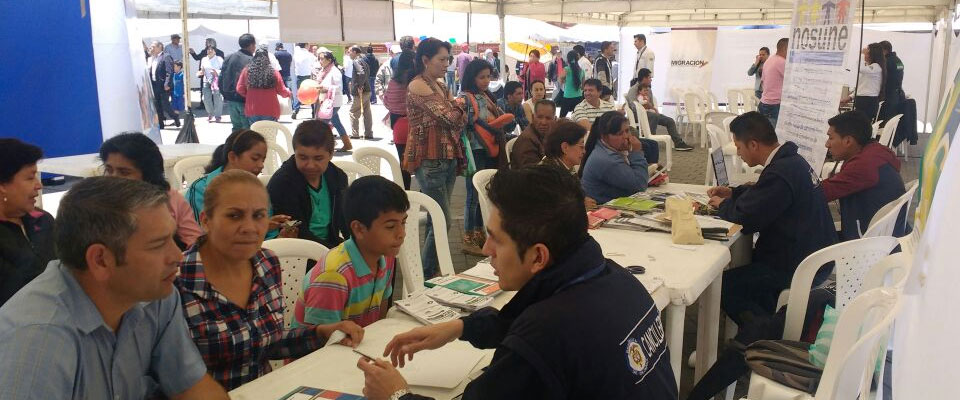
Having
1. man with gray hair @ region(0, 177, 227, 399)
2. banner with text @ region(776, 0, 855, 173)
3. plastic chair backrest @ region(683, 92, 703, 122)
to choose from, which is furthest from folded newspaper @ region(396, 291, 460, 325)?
plastic chair backrest @ region(683, 92, 703, 122)

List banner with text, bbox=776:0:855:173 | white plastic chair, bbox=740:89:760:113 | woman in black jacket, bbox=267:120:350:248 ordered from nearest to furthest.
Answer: woman in black jacket, bbox=267:120:350:248 < banner with text, bbox=776:0:855:173 < white plastic chair, bbox=740:89:760:113

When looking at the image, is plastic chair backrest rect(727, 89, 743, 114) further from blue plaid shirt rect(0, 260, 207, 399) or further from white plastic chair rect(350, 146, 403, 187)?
blue plaid shirt rect(0, 260, 207, 399)

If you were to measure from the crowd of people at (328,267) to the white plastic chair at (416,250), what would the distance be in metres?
0.38

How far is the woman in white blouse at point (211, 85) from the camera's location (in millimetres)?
13336

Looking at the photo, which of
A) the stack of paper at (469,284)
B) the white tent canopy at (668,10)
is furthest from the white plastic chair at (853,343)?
the white tent canopy at (668,10)

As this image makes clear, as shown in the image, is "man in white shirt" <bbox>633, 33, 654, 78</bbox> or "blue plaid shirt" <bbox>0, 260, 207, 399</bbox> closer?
"blue plaid shirt" <bbox>0, 260, 207, 399</bbox>

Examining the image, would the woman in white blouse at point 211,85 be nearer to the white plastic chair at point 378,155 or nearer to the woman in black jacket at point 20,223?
the white plastic chair at point 378,155

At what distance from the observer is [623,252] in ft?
10.5

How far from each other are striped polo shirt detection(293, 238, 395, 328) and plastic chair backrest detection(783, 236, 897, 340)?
161 cm

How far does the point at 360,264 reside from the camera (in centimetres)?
234

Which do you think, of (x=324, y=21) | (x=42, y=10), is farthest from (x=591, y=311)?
(x=324, y=21)

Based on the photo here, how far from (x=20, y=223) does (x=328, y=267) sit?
1.26 metres

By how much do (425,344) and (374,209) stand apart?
66cm

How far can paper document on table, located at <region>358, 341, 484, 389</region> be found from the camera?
1886 millimetres
